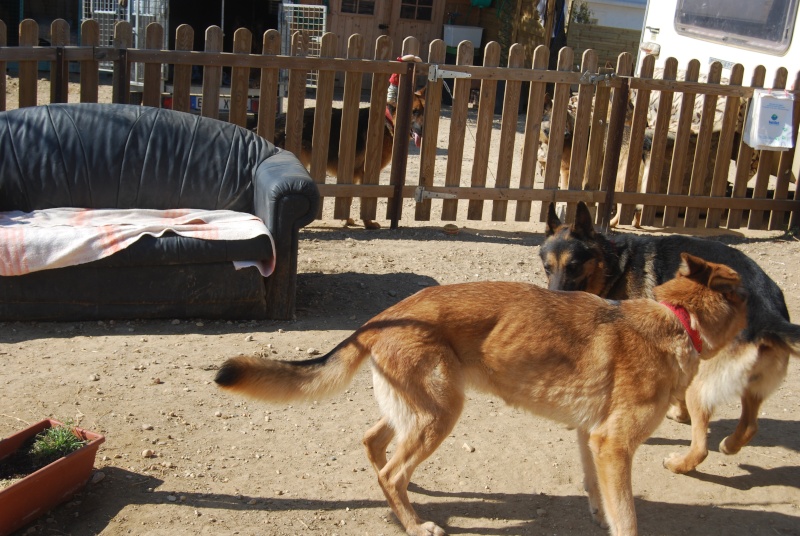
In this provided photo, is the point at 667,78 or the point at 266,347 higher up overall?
the point at 667,78

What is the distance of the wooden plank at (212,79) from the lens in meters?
7.63

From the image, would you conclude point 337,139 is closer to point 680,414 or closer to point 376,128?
point 376,128

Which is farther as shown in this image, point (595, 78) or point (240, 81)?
point (595, 78)

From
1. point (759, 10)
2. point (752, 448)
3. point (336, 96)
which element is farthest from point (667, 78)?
point (336, 96)

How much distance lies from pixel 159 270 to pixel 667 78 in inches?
229

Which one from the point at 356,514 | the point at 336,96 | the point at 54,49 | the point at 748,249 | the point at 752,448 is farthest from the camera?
the point at 336,96

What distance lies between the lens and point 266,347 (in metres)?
5.48

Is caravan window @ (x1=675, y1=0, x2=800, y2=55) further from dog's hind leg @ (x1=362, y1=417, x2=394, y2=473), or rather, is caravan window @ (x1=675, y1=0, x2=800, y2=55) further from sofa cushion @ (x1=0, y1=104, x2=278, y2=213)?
dog's hind leg @ (x1=362, y1=417, x2=394, y2=473)

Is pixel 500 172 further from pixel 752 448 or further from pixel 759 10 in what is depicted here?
pixel 752 448

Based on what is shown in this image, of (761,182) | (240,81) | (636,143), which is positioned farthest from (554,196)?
(240,81)

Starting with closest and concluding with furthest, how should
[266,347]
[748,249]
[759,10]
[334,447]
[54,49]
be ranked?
[334,447] < [266,347] < [54,49] < [748,249] < [759,10]

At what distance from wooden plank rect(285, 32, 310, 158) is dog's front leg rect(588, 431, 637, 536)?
5345 millimetres

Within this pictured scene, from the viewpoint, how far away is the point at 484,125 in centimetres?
846

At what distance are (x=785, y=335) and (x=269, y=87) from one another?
5470 mm
